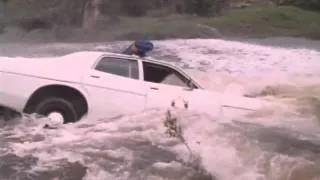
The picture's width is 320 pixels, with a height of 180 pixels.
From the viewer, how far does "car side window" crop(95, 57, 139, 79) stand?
1207 centimetres

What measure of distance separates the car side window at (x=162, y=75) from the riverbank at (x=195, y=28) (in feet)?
60.4

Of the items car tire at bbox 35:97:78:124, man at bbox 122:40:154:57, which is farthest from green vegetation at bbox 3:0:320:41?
car tire at bbox 35:97:78:124

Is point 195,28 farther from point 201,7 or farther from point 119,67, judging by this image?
point 119,67

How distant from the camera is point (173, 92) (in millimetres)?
12156

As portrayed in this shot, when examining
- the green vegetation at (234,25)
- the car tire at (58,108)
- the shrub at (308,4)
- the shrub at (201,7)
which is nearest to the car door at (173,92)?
the car tire at (58,108)

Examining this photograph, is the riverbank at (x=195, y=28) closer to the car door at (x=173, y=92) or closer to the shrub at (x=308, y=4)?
the shrub at (x=308, y=4)

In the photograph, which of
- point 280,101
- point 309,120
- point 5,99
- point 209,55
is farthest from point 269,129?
point 209,55

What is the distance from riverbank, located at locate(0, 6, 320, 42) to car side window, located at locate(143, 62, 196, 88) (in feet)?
60.4

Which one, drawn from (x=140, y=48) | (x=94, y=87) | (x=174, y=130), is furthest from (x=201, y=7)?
(x=174, y=130)

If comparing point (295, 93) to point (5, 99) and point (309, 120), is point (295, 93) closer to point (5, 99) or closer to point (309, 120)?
point (309, 120)

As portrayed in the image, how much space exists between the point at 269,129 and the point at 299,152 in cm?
173

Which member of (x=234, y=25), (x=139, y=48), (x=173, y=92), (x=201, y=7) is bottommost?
(x=234, y=25)

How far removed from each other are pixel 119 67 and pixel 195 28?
22118 mm

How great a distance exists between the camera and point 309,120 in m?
14.0
